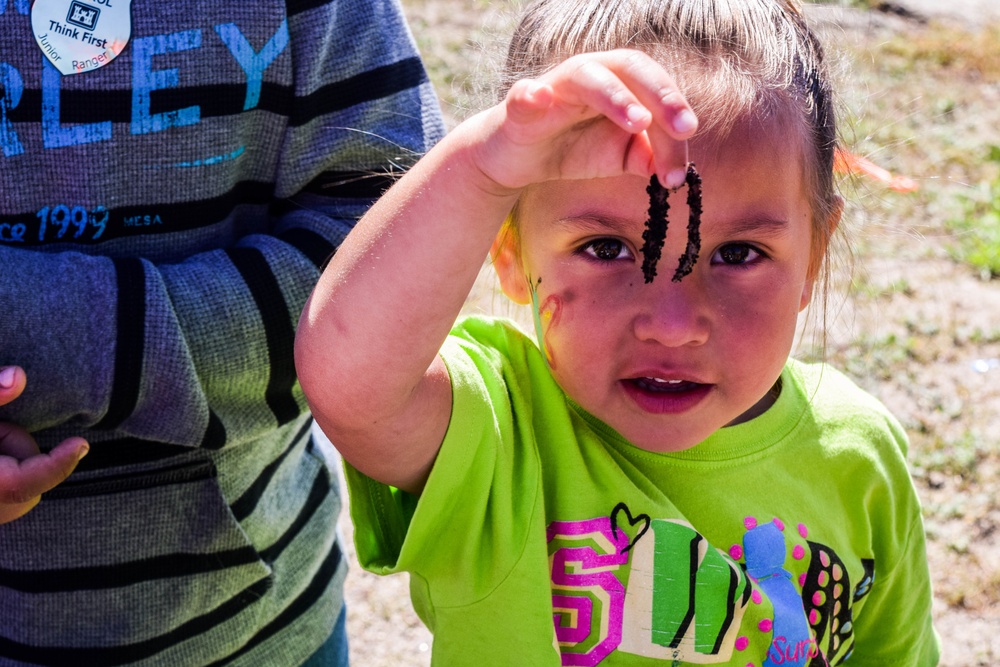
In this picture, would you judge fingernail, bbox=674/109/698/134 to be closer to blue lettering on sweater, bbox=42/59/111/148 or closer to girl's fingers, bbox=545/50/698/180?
girl's fingers, bbox=545/50/698/180

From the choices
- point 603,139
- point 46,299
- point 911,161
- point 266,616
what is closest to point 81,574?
point 266,616

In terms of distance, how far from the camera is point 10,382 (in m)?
1.39

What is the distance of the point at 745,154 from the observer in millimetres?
1416

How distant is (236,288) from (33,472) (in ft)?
1.26

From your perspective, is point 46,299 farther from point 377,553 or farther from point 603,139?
point 603,139

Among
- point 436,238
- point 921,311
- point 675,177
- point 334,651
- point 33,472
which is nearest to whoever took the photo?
point 675,177

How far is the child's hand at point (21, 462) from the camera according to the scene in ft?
4.51

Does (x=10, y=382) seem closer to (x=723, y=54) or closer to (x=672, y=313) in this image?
(x=672, y=313)

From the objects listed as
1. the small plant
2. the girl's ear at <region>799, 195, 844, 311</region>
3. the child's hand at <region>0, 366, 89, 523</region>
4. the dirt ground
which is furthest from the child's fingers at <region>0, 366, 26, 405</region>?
the small plant

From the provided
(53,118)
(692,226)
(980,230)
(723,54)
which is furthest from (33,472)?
(980,230)

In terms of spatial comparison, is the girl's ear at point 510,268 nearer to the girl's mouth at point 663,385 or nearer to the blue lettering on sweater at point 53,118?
the girl's mouth at point 663,385

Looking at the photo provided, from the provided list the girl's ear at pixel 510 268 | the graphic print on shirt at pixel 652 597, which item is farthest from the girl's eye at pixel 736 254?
the graphic print on shirt at pixel 652 597

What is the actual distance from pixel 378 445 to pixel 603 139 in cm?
50

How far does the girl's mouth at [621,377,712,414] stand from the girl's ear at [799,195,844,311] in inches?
10.3
